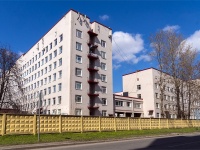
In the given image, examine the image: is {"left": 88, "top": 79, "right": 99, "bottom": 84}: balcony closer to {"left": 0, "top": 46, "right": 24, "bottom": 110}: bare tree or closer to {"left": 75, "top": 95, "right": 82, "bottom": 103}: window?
{"left": 75, "top": 95, "right": 82, "bottom": 103}: window

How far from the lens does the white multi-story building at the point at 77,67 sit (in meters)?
49.2

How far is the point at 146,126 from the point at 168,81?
43.0 feet

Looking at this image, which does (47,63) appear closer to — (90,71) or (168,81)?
(90,71)

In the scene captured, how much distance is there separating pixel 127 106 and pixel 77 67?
18460 millimetres

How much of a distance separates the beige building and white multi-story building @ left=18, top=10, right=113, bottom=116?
3902 mm

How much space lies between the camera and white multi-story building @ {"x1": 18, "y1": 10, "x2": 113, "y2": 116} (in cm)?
4925

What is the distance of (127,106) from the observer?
2427 inches

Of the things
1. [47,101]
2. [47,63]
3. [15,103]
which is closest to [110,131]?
[15,103]

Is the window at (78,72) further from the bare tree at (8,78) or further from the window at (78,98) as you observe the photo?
the bare tree at (8,78)

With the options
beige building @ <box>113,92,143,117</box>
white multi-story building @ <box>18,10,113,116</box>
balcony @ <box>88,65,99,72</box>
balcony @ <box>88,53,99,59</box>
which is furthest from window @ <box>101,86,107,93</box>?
balcony @ <box>88,53,99,59</box>

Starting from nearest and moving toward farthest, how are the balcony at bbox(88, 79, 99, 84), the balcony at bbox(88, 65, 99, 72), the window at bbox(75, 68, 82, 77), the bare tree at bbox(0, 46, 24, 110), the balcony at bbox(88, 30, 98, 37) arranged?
the bare tree at bbox(0, 46, 24, 110) < the window at bbox(75, 68, 82, 77) < the balcony at bbox(88, 79, 99, 84) < the balcony at bbox(88, 65, 99, 72) < the balcony at bbox(88, 30, 98, 37)

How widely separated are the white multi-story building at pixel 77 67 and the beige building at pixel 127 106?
390cm

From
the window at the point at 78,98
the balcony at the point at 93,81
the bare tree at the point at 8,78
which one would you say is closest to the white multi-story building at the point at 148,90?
the balcony at the point at 93,81

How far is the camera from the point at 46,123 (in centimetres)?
1894
